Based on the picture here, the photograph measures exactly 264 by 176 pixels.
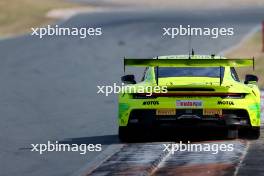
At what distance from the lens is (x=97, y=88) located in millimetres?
28016

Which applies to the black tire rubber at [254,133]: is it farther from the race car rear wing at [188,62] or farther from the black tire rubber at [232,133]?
the race car rear wing at [188,62]

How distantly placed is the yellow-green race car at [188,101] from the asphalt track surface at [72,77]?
38.1 inches

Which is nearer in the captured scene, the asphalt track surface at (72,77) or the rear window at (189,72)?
the asphalt track surface at (72,77)

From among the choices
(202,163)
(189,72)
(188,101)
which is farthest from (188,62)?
(202,163)

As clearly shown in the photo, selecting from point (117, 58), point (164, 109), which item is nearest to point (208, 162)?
point (164, 109)

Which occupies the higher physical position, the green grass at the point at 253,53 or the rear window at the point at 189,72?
the green grass at the point at 253,53

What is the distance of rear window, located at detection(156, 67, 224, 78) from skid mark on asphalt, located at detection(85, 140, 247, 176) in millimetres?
1247

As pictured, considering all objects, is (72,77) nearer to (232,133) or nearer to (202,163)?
(232,133)

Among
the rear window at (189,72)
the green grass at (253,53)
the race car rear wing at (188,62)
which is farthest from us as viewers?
the green grass at (253,53)

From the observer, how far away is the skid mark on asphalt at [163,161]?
14125mm

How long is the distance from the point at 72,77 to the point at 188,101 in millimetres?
14667

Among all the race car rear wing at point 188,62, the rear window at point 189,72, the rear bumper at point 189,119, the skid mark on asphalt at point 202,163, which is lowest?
the skid mark on asphalt at point 202,163

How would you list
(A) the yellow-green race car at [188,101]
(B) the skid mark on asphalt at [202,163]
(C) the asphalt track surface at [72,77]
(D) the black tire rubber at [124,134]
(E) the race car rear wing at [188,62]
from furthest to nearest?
(D) the black tire rubber at [124,134] < (C) the asphalt track surface at [72,77] < (A) the yellow-green race car at [188,101] < (E) the race car rear wing at [188,62] < (B) the skid mark on asphalt at [202,163]

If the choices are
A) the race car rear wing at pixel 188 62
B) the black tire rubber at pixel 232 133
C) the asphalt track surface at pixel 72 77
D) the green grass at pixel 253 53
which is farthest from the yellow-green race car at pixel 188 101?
the green grass at pixel 253 53
